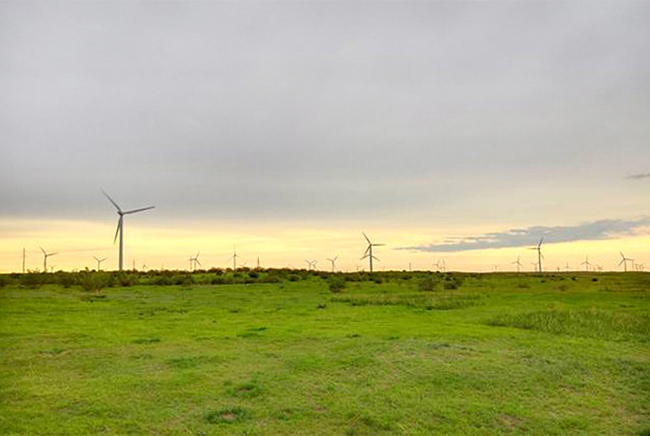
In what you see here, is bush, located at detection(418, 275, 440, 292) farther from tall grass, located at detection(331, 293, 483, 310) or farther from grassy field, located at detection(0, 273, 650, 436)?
grassy field, located at detection(0, 273, 650, 436)

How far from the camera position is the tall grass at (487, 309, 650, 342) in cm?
2030

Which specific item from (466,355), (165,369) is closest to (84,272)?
(165,369)

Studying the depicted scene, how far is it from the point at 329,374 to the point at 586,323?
13521mm

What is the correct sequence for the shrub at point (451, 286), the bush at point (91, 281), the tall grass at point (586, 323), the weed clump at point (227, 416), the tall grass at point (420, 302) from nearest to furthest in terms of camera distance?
1. the weed clump at point (227, 416)
2. the tall grass at point (586, 323)
3. the tall grass at point (420, 302)
4. the bush at point (91, 281)
5. the shrub at point (451, 286)

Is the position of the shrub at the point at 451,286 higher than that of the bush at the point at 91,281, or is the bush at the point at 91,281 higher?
the bush at the point at 91,281

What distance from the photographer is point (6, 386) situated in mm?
13227

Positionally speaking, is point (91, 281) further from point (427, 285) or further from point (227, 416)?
point (227, 416)

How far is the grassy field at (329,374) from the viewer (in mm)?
10789

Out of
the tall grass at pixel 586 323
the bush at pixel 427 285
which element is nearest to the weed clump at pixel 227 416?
the tall grass at pixel 586 323

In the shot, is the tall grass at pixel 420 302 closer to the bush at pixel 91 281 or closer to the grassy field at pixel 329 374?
the grassy field at pixel 329 374

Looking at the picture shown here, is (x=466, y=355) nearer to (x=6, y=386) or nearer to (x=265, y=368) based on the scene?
(x=265, y=368)

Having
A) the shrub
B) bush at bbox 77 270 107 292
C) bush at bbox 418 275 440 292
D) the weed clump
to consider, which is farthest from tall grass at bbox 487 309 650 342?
bush at bbox 77 270 107 292

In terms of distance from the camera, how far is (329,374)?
1397cm

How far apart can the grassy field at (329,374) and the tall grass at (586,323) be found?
0.08 metres
